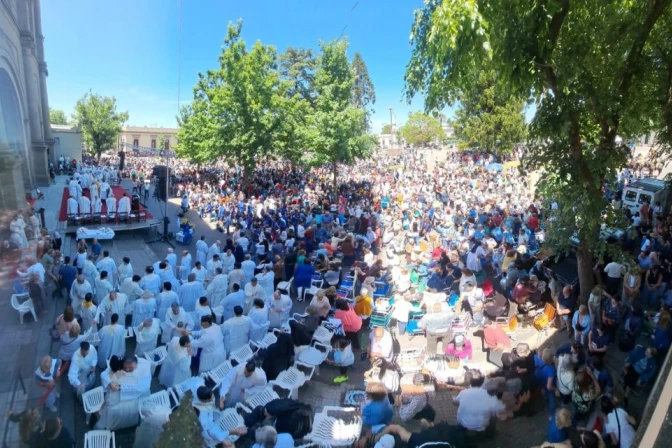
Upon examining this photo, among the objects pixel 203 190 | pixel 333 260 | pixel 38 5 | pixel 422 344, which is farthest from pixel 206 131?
pixel 422 344

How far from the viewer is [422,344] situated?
812 centimetres

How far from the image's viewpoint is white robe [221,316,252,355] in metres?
7.03

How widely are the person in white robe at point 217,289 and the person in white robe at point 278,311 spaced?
1.49m

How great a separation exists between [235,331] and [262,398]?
1697mm

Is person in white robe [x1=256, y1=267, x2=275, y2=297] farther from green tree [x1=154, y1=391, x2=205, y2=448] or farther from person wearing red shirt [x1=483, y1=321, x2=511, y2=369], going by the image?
green tree [x1=154, y1=391, x2=205, y2=448]

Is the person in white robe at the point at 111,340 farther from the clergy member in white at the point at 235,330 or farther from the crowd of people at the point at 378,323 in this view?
the clergy member in white at the point at 235,330

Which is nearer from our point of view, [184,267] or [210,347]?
[210,347]

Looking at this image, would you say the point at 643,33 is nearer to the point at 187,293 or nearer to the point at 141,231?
the point at 187,293

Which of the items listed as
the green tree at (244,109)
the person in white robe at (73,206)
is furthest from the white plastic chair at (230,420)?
the green tree at (244,109)

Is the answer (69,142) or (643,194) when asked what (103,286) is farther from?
(69,142)

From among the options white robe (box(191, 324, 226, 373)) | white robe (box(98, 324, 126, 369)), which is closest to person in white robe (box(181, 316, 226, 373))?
white robe (box(191, 324, 226, 373))

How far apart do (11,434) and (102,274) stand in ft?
12.3

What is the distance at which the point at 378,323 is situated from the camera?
8.04m

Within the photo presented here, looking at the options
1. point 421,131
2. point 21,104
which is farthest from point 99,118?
point 421,131
